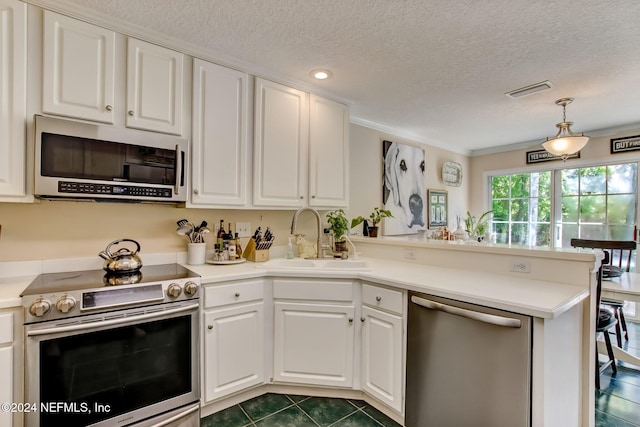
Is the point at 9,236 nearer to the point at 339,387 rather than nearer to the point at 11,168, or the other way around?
the point at 11,168

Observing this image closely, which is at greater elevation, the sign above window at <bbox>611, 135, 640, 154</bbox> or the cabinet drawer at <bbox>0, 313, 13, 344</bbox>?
the sign above window at <bbox>611, 135, 640, 154</bbox>

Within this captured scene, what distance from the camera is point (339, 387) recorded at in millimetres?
2021

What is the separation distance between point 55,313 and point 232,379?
1.03 m

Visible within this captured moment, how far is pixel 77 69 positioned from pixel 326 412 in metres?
2.47

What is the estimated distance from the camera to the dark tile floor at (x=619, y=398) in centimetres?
187

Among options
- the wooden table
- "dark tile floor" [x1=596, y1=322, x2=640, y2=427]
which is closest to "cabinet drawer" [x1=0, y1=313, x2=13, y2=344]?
"dark tile floor" [x1=596, y1=322, x2=640, y2=427]

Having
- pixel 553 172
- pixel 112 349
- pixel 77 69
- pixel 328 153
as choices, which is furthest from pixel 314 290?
pixel 553 172

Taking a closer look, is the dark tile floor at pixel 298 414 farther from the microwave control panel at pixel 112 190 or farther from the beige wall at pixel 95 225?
the microwave control panel at pixel 112 190

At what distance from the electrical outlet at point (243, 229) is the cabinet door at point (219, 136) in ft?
1.10

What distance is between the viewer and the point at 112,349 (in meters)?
1.50

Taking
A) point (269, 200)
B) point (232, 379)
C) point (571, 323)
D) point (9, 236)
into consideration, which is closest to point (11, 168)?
point (9, 236)

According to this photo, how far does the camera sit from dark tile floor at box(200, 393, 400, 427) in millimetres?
1829

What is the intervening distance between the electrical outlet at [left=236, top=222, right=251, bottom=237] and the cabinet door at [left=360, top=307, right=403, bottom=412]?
3.82ft

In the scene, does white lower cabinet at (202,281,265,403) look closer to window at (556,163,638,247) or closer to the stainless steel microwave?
the stainless steel microwave
